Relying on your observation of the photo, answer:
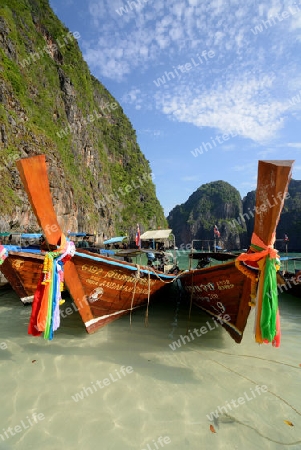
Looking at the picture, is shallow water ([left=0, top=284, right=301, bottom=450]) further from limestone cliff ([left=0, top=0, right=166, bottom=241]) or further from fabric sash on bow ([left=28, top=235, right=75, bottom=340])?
limestone cliff ([left=0, top=0, right=166, bottom=241])

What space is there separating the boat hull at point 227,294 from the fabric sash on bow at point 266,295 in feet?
3.13

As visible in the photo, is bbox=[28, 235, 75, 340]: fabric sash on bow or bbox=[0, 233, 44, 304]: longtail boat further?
bbox=[0, 233, 44, 304]: longtail boat

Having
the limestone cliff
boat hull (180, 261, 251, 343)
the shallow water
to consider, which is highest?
the limestone cliff

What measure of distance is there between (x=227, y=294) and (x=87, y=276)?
3.00m

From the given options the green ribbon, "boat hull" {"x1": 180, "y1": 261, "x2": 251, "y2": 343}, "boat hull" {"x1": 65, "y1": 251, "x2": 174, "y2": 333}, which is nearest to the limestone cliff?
"boat hull" {"x1": 65, "y1": 251, "x2": 174, "y2": 333}

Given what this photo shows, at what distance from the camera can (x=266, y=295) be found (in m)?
3.58

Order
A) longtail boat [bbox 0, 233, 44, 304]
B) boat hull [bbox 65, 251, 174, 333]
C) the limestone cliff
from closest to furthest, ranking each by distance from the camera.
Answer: boat hull [bbox 65, 251, 174, 333] → longtail boat [bbox 0, 233, 44, 304] → the limestone cliff

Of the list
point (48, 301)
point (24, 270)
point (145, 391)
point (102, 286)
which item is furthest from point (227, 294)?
point (24, 270)

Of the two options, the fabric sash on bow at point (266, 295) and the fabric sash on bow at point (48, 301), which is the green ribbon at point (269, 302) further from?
the fabric sash on bow at point (48, 301)

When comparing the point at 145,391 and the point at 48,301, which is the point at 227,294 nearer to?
the point at 145,391

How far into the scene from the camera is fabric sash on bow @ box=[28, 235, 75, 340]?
395 centimetres

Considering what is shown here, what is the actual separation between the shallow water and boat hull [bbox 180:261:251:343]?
478 millimetres

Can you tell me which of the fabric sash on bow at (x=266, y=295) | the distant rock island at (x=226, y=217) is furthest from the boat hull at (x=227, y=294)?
the distant rock island at (x=226, y=217)

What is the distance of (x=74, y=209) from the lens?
1242 inches
